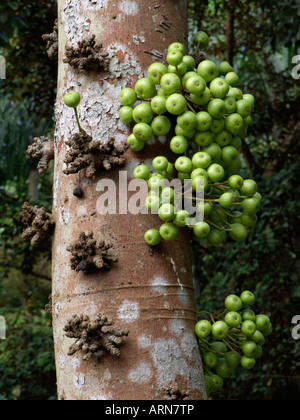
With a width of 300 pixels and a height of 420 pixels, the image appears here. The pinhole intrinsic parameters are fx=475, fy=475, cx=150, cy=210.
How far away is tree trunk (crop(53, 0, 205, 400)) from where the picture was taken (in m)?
1.40

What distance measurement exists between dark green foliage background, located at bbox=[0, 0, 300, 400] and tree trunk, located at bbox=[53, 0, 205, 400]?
9.86 feet

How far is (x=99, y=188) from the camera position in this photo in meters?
1.54

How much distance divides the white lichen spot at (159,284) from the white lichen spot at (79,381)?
34 centimetres

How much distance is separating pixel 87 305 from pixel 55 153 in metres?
0.59

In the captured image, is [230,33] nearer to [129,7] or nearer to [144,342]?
[129,7]

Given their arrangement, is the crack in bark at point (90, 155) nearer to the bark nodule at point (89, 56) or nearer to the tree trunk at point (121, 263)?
the tree trunk at point (121, 263)

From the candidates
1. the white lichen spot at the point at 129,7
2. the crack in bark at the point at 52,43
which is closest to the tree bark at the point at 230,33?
the crack in bark at the point at 52,43

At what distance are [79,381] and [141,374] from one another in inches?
7.6

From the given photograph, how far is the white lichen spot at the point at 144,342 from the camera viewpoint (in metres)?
1.40

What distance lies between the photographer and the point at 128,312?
4.67 feet

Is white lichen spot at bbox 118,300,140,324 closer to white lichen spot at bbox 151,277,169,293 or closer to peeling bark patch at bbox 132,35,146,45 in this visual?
white lichen spot at bbox 151,277,169,293

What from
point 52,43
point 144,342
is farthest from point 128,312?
point 52,43

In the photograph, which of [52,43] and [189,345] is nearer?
[189,345]
